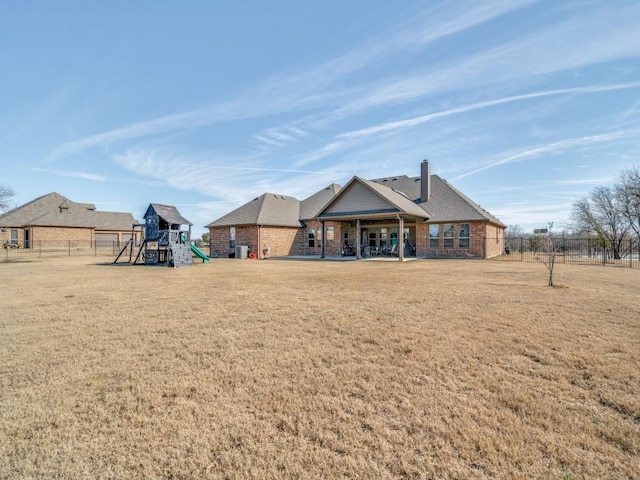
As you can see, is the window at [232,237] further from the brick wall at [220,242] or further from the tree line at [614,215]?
the tree line at [614,215]

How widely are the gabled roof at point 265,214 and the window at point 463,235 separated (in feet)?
45.3

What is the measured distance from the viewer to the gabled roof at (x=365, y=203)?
2131cm

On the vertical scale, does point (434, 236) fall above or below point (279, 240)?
above

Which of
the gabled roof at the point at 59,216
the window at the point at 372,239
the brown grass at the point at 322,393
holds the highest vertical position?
the gabled roof at the point at 59,216

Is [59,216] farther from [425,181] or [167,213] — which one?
[425,181]

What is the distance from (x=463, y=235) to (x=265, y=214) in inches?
646

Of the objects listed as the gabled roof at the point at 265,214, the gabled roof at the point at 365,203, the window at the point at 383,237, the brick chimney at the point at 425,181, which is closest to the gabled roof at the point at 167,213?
the gabled roof at the point at 265,214

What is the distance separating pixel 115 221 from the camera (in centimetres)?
4634

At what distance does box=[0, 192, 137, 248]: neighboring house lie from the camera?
38.0m

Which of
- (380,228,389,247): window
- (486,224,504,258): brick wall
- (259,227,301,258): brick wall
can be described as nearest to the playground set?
(259,227,301,258): brick wall

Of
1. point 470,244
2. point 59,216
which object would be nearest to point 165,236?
point 470,244

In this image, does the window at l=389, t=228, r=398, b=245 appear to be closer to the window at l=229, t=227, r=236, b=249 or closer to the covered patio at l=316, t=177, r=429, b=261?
the covered patio at l=316, t=177, r=429, b=261

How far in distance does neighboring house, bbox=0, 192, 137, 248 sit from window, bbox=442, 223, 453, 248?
41.6 metres

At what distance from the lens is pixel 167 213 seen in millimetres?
21156
